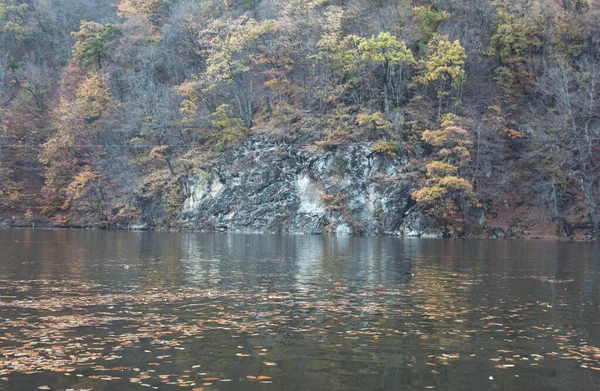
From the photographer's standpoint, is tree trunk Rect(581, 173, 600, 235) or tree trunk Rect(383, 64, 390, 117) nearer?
tree trunk Rect(581, 173, 600, 235)

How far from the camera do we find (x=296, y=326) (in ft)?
55.4

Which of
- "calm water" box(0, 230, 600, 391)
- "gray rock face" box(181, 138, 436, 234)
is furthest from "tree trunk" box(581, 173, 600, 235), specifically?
"calm water" box(0, 230, 600, 391)

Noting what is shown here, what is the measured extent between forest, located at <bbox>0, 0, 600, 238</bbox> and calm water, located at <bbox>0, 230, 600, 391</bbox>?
34472 millimetres

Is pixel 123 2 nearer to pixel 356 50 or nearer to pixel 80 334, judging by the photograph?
pixel 356 50

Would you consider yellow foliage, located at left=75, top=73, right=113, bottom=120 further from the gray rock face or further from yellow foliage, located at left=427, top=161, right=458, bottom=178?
yellow foliage, located at left=427, top=161, right=458, bottom=178

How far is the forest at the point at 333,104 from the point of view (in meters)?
64.9

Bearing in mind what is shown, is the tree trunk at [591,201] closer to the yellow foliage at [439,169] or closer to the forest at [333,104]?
the forest at [333,104]

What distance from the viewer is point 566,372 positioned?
12703 millimetres

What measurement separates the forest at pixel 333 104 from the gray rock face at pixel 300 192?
1.63 meters

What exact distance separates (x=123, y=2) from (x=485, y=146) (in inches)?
2618

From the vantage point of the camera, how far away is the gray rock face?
217 feet

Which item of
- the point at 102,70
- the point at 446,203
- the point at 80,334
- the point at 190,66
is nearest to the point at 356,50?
the point at 446,203

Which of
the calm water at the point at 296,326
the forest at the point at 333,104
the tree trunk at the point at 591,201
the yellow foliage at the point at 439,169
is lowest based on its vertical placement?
the calm water at the point at 296,326

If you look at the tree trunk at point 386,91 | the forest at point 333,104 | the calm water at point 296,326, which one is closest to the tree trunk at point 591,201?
the forest at point 333,104
